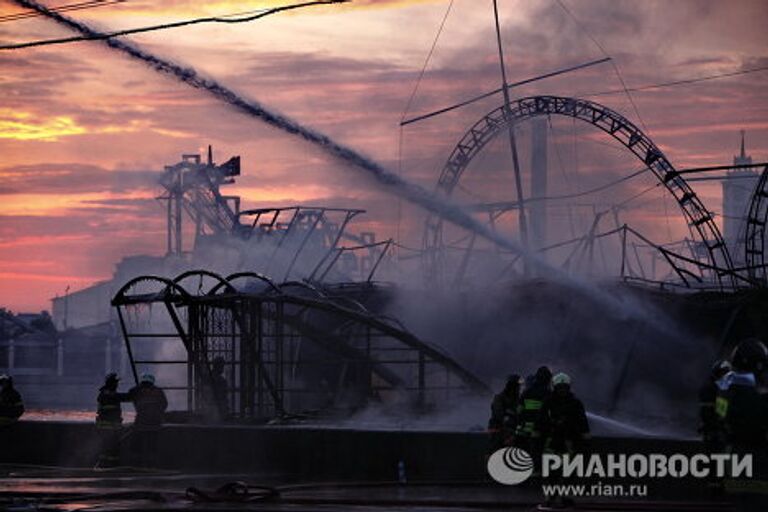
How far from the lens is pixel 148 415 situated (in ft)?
82.7

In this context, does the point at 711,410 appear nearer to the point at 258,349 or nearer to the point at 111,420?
the point at 111,420

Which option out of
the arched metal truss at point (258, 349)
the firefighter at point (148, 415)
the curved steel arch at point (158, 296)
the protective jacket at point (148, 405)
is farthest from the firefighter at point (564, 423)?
the curved steel arch at point (158, 296)

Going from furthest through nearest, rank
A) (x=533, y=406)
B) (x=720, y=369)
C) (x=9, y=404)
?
(x=9, y=404)
(x=533, y=406)
(x=720, y=369)

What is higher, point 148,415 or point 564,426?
point 564,426

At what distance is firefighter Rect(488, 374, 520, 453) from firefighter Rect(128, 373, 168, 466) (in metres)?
6.82

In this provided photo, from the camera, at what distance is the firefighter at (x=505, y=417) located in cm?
2047

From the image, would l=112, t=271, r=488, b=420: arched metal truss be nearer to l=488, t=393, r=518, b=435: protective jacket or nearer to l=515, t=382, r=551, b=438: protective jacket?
l=488, t=393, r=518, b=435: protective jacket

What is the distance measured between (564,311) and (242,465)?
2231 centimetres

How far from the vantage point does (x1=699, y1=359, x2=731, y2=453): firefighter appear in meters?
18.0

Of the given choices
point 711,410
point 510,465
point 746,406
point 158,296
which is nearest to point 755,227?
point 158,296

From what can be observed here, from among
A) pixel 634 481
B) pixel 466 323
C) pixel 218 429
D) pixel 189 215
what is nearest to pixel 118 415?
pixel 218 429

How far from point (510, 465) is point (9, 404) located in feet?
37.0

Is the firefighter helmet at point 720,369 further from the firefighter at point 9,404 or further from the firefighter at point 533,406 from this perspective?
the firefighter at point 9,404

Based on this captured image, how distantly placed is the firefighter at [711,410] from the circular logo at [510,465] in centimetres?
291
